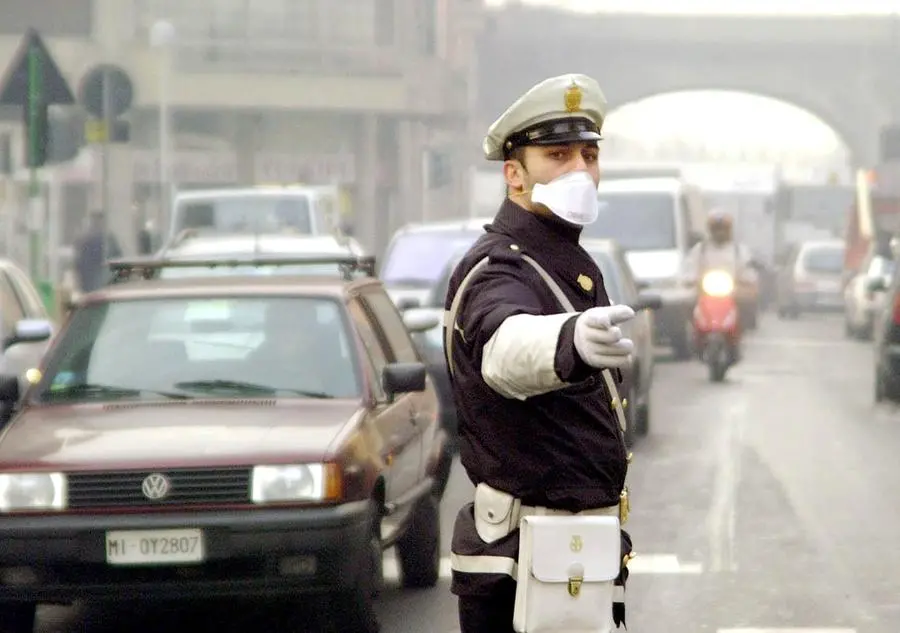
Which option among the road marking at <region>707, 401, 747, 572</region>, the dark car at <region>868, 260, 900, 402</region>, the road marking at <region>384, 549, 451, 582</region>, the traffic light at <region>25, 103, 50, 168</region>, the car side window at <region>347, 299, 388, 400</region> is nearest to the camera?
the car side window at <region>347, 299, 388, 400</region>

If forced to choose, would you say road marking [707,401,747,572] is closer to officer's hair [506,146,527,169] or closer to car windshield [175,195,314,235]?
officer's hair [506,146,527,169]

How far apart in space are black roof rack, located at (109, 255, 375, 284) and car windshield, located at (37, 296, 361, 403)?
1.46 feet

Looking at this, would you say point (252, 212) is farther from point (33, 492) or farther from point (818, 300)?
point (818, 300)

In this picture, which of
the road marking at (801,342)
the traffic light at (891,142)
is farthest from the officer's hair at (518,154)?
the traffic light at (891,142)

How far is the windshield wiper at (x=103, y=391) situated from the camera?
29.4 feet

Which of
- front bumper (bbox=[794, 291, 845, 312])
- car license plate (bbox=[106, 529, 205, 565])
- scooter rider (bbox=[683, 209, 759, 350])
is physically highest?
car license plate (bbox=[106, 529, 205, 565])

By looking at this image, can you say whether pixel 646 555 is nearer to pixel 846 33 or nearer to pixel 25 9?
pixel 25 9

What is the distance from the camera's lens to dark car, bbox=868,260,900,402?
1958 centimetres

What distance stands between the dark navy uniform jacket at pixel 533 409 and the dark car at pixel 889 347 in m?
15.3

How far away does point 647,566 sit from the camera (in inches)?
413

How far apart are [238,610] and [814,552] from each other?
9.88 feet

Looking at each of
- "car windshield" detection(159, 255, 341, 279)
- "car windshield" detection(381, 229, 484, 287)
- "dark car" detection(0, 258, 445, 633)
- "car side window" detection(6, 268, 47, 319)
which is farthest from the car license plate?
"car windshield" detection(381, 229, 484, 287)

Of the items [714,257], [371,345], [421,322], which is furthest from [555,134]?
[714,257]

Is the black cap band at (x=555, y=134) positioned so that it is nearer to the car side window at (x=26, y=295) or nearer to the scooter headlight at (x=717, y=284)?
the car side window at (x=26, y=295)
